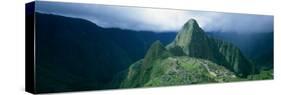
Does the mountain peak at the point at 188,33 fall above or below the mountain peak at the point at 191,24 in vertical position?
below

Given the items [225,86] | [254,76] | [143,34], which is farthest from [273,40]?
[143,34]

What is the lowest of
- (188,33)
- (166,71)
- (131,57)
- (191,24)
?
(166,71)

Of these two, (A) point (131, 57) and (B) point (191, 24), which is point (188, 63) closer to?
(B) point (191, 24)

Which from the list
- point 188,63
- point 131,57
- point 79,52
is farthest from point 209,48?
point 79,52

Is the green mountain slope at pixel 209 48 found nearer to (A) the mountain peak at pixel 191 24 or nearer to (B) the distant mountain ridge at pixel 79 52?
(A) the mountain peak at pixel 191 24

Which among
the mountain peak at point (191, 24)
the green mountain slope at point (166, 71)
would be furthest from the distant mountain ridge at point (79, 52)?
the mountain peak at point (191, 24)

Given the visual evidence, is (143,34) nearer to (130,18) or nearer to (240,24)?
(130,18)

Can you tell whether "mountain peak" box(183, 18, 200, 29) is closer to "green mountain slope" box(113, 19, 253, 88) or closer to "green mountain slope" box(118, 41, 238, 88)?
"green mountain slope" box(113, 19, 253, 88)

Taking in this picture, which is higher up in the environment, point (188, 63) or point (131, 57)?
point (131, 57)

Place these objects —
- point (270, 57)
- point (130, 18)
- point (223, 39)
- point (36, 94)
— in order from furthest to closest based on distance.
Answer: point (270, 57) → point (223, 39) → point (130, 18) → point (36, 94)

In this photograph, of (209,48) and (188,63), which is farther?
(209,48)

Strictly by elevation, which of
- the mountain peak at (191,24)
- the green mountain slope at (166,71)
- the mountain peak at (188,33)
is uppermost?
the mountain peak at (191,24)
